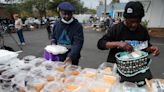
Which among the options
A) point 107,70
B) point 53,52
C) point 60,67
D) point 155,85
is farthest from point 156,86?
point 53,52

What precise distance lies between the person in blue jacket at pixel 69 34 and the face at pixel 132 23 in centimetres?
81

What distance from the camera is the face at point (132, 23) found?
2.16 meters

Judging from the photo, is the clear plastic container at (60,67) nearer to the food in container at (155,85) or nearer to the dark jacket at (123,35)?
the dark jacket at (123,35)

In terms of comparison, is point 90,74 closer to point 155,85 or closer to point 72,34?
point 155,85

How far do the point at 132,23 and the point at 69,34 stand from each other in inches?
41.3

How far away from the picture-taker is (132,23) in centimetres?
221

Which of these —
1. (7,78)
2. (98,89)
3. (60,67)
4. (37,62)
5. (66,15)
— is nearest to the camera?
(98,89)

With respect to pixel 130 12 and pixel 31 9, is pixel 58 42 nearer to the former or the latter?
pixel 130 12

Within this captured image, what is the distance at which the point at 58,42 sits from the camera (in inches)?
126

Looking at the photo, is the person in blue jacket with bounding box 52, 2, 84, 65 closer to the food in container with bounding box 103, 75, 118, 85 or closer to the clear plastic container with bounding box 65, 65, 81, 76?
the clear plastic container with bounding box 65, 65, 81, 76

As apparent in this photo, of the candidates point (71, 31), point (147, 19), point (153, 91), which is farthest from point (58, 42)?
point (147, 19)

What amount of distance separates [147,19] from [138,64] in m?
15.7

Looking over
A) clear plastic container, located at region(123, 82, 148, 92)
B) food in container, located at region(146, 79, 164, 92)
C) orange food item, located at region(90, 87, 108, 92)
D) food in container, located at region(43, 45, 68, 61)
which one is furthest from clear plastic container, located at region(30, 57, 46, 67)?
food in container, located at region(146, 79, 164, 92)

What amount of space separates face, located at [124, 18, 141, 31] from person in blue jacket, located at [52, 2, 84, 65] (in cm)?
81
